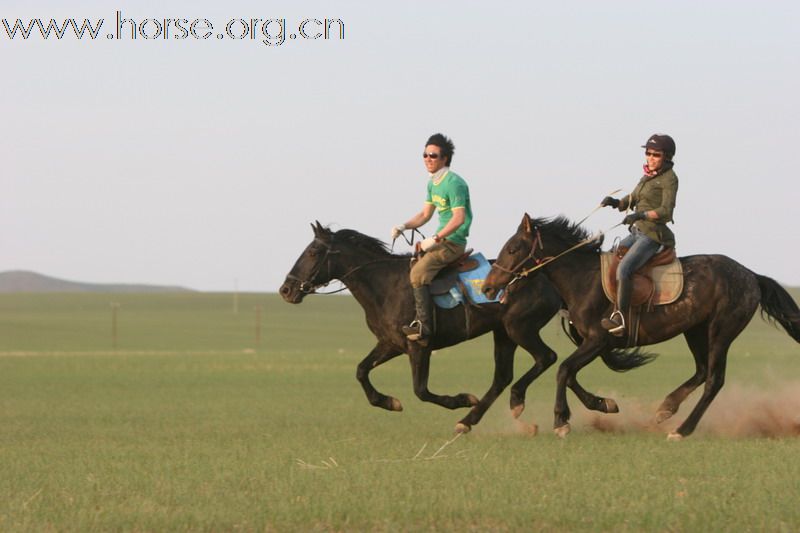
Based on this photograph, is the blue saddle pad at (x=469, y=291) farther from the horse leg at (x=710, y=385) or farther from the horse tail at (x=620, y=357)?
the horse leg at (x=710, y=385)

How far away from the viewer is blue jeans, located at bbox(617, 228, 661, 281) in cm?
1392

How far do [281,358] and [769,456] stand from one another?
111 feet

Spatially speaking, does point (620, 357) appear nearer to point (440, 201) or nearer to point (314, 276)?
point (440, 201)

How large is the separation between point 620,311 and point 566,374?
800 mm

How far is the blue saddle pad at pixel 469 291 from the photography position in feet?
49.1

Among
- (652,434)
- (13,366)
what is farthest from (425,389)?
(13,366)

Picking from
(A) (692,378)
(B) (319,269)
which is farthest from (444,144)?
(A) (692,378)

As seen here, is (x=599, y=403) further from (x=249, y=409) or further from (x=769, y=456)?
(x=249, y=409)

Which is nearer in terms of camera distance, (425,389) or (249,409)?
(425,389)

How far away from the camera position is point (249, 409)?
906 inches

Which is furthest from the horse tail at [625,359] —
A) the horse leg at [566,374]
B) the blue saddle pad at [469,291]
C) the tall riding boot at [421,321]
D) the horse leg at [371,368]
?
the horse leg at [371,368]

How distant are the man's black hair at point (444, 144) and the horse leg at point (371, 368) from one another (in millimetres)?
2111

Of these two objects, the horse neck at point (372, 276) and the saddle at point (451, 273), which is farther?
the horse neck at point (372, 276)

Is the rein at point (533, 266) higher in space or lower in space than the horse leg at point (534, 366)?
higher
